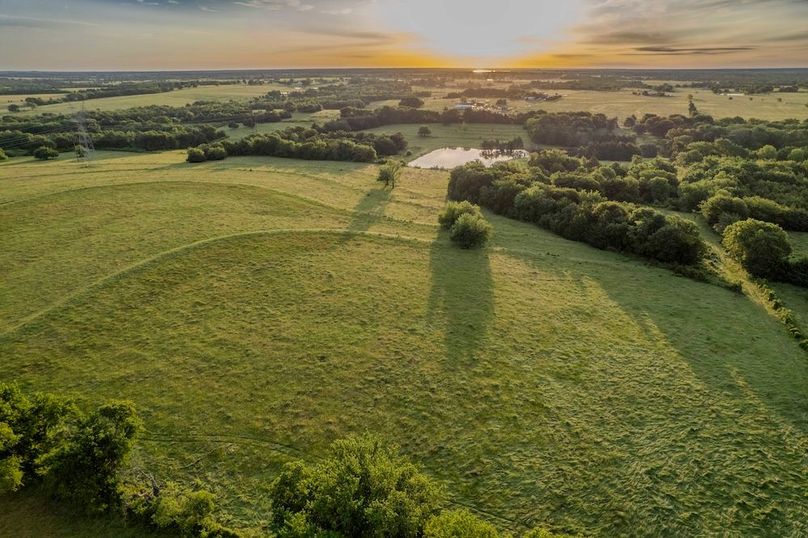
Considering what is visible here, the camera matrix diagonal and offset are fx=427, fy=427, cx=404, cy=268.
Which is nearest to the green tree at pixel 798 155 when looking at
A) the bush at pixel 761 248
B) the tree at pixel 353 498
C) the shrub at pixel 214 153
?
the bush at pixel 761 248

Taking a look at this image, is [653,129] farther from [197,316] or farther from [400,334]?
[197,316]

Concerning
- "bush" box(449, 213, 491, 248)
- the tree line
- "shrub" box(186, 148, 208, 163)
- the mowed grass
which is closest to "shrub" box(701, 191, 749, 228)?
the mowed grass

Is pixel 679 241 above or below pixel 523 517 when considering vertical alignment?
above

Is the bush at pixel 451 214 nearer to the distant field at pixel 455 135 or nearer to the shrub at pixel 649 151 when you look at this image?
the distant field at pixel 455 135

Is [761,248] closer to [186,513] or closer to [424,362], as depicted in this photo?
[424,362]

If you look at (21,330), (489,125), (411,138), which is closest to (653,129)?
(489,125)
